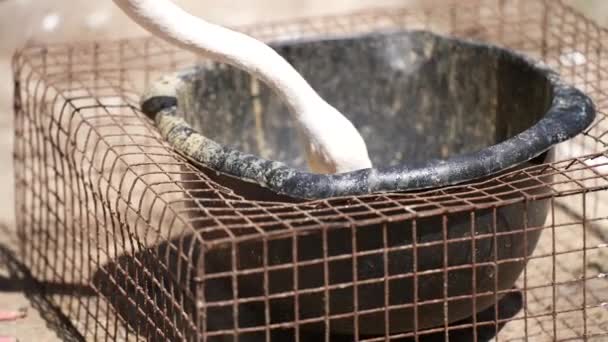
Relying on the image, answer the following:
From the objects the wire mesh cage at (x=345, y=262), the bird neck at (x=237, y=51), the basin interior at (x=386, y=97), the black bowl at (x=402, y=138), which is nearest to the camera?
the wire mesh cage at (x=345, y=262)

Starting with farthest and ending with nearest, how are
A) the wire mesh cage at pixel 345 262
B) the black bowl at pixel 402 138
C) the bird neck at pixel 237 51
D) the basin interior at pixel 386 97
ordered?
the basin interior at pixel 386 97, the bird neck at pixel 237 51, the black bowl at pixel 402 138, the wire mesh cage at pixel 345 262

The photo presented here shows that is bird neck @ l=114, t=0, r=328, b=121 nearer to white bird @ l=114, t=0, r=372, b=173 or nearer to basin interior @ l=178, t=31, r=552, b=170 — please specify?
white bird @ l=114, t=0, r=372, b=173

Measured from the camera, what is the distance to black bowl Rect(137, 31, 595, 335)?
244 cm

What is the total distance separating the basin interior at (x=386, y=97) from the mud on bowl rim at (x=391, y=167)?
406mm

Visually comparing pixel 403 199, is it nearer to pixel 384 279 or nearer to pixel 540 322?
pixel 384 279

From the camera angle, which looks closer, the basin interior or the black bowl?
the black bowl

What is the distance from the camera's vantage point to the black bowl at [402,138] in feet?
8.02

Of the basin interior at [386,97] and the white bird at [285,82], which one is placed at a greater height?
the white bird at [285,82]

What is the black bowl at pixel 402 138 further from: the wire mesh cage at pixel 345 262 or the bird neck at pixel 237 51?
the bird neck at pixel 237 51

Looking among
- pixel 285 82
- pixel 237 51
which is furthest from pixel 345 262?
pixel 237 51

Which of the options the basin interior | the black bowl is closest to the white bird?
the black bowl

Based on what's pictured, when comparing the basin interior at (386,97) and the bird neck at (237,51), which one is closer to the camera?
the bird neck at (237,51)

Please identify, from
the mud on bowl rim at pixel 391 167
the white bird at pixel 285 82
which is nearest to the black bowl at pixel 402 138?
the mud on bowl rim at pixel 391 167

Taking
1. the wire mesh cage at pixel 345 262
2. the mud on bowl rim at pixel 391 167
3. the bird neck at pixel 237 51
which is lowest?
the wire mesh cage at pixel 345 262
